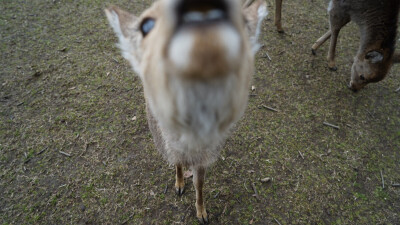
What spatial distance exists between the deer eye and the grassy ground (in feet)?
7.66

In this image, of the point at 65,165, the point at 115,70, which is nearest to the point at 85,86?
the point at 115,70

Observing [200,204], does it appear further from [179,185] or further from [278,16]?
[278,16]

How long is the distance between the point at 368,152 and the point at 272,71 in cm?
220

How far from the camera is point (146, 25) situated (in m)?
1.37

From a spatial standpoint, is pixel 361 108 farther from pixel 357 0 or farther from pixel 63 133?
pixel 63 133

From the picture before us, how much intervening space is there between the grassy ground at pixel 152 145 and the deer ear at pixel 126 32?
198 cm

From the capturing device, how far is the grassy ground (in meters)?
3.00

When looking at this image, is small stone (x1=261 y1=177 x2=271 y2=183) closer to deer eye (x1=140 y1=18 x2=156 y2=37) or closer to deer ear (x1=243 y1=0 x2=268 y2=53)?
deer ear (x1=243 y1=0 x2=268 y2=53)

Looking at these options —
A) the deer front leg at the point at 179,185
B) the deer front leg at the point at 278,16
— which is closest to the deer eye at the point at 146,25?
the deer front leg at the point at 179,185

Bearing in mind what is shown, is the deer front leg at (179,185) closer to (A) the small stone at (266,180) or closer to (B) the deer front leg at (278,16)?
(A) the small stone at (266,180)

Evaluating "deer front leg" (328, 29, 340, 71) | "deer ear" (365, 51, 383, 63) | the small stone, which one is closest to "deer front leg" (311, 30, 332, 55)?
"deer front leg" (328, 29, 340, 71)

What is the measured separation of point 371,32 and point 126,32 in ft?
14.0

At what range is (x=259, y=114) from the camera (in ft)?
13.1

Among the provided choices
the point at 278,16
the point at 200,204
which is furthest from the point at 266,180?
the point at 278,16
